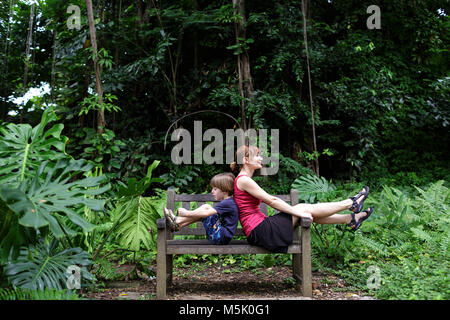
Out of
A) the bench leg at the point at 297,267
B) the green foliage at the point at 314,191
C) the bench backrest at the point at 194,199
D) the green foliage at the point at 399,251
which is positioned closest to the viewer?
the green foliage at the point at 399,251

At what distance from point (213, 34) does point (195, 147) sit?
224cm

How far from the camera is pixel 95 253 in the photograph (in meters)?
3.52

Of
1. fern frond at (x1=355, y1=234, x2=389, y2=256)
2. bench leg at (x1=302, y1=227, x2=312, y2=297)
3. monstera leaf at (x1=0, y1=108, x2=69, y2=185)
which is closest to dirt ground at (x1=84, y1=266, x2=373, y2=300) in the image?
bench leg at (x1=302, y1=227, x2=312, y2=297)

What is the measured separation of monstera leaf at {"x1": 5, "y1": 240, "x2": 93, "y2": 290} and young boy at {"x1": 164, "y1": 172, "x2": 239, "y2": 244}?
80 cm

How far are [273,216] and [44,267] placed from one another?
6.09ft

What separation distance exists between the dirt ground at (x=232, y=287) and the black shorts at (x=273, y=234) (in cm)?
43

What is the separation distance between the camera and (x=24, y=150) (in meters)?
3.13

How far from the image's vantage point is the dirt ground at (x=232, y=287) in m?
3.24

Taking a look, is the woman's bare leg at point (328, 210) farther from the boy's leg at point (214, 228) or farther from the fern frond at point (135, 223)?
the fern frond at point (135, 223)

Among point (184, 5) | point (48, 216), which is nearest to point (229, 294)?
point (48, 216)

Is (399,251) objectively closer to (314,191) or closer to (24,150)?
(314,191)

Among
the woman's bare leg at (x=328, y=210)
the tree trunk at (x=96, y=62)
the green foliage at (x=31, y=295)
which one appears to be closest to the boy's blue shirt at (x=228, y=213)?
the woman's bare leg at (x=328, y=210)
